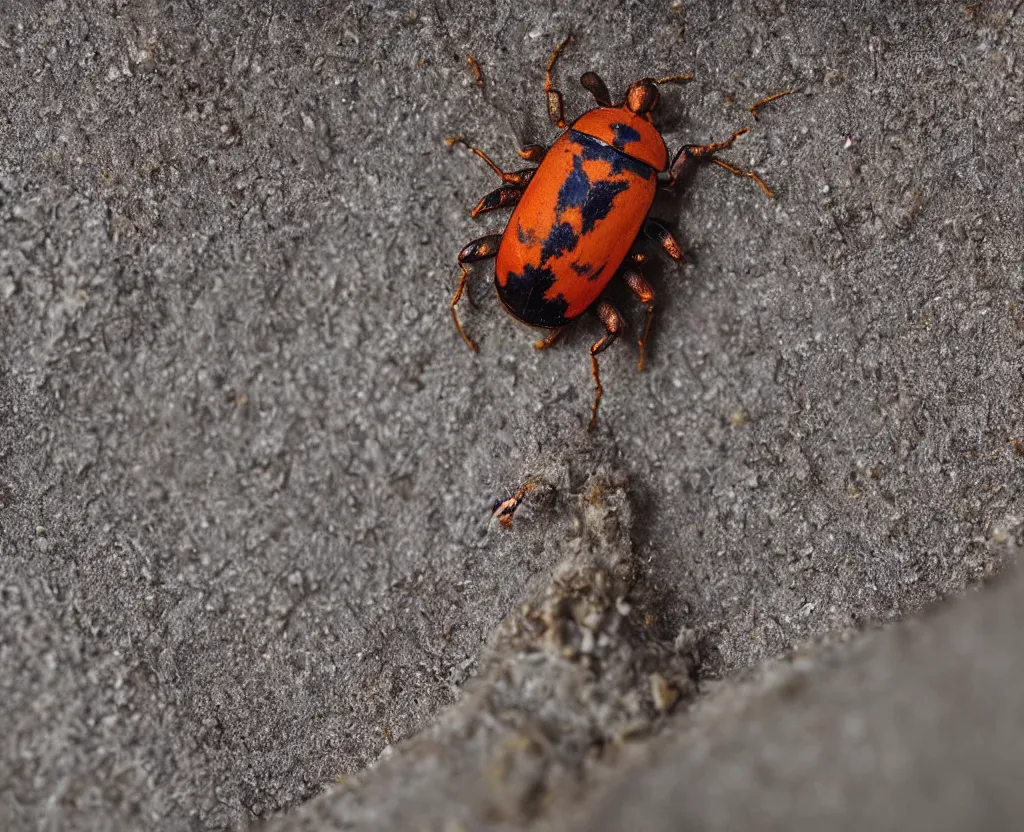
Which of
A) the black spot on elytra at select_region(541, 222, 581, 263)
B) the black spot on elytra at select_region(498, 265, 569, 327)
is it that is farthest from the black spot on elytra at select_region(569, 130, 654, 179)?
the black spot on elytra at select_region(498, 265, 569, 327)

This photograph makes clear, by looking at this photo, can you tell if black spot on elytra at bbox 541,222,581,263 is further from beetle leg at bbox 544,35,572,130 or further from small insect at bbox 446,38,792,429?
beetle leg at bbox 544,35,572,130

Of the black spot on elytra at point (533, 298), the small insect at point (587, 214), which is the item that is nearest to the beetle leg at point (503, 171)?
the small insect at point (587, 214)

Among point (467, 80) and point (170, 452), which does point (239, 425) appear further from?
point (467, 80)

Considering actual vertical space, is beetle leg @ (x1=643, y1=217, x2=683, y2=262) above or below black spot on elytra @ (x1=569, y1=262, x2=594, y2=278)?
below

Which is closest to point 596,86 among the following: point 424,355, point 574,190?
point 574,190

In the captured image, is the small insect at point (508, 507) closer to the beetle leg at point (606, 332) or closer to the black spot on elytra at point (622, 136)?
the beetle leg at point (606, 332)

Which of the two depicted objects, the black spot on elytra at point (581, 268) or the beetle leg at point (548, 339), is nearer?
the black spot on elytra at point (581, 268)

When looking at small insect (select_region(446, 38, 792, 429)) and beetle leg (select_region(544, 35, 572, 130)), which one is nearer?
small insect (select_region(446, 38, 792, 429))

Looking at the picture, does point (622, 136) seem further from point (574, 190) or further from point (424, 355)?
point (424, 355)
